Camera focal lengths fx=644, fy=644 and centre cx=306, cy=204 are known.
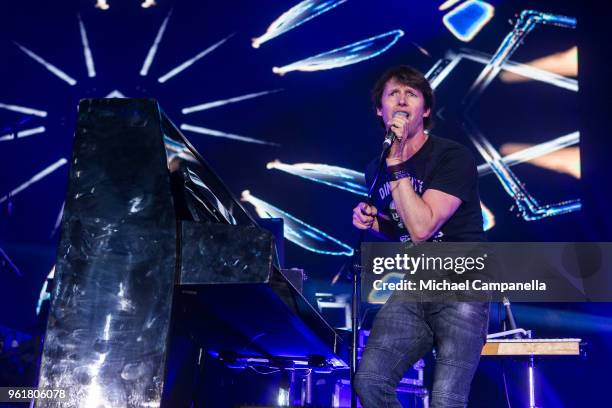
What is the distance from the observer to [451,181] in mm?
2441

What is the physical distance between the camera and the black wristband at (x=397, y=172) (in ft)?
7.93

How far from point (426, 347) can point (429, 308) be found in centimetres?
15

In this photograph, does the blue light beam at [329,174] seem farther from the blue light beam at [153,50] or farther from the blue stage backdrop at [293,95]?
the blue light beam at [153,50]

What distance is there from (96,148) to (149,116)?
160 millimetres

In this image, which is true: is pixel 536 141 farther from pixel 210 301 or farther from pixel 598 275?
pixel 210 301

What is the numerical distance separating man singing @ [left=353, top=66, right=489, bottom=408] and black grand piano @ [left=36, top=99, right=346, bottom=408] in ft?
2.42

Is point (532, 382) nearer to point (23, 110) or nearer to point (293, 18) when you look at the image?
point (293, 18)

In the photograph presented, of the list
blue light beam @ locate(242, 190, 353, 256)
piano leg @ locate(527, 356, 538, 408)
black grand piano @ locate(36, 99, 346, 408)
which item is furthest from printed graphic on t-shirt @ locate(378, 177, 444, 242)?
blue light beam @ locate(242, 190, 353, 256)

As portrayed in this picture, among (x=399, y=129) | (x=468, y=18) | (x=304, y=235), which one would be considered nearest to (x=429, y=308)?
(x=399, y=129)

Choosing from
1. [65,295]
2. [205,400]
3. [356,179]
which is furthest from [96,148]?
[356,179]

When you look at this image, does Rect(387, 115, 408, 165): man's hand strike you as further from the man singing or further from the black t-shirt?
the black t-shirt

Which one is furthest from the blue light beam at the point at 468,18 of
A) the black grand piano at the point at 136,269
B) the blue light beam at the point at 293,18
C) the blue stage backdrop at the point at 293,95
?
the black grand piano at the point at 136,269

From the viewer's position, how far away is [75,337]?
1.55 meters

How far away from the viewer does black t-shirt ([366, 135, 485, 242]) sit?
2.45m
